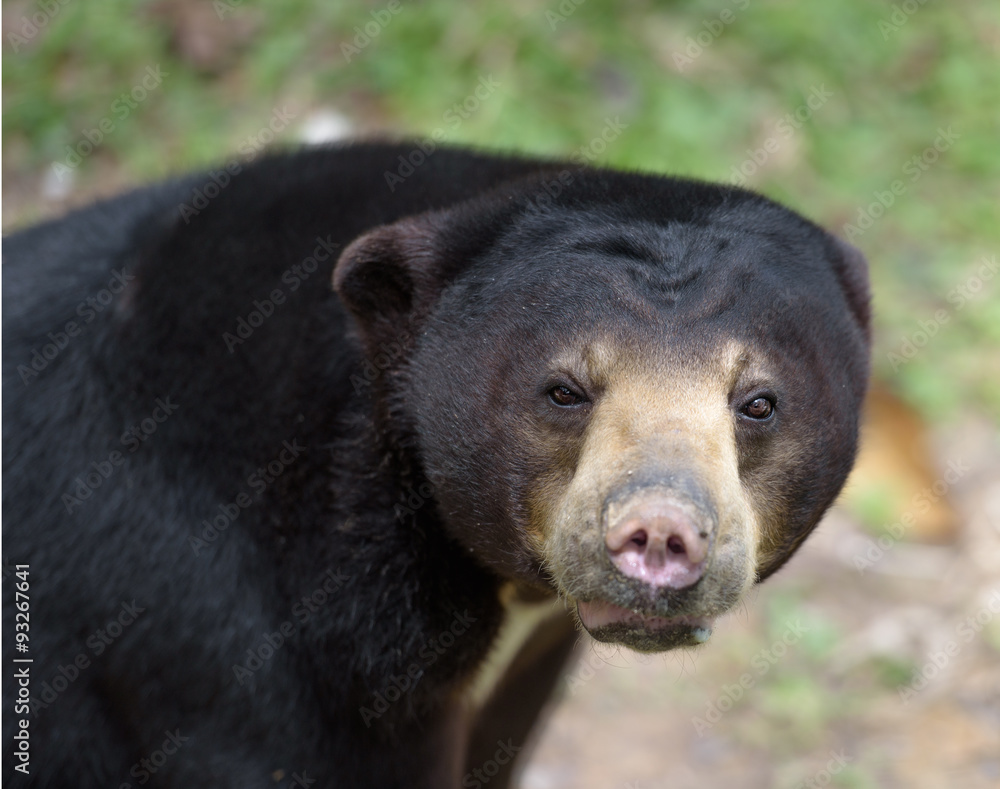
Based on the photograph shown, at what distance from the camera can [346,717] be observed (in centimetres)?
341

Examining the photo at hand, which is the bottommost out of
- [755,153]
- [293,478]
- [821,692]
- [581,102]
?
[821,692]

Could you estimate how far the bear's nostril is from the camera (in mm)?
2613

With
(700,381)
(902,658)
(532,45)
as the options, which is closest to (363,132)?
(532,45)

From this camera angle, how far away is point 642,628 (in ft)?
9.46

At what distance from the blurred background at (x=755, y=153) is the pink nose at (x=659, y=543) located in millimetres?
2842

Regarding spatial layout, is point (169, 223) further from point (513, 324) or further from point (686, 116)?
point (686, 116)

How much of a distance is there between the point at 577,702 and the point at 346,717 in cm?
237

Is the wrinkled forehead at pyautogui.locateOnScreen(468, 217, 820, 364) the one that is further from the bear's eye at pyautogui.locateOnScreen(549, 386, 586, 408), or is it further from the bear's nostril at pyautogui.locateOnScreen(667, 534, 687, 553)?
the bear's nostril at pyautogui.locateOnScreen(667, 534, 687, 553)

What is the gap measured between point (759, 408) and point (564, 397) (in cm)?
49

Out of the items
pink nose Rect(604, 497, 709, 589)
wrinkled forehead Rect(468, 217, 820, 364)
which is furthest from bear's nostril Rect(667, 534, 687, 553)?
wrinkled forehead Rect(468, 217, 820, 364)

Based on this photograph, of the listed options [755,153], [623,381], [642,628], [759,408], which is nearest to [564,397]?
[623,381]

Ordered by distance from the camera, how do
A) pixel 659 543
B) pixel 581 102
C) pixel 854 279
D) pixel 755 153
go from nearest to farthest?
1. pixel 659 543
2. pixel 854 279
3. pixel 581 102
4. pixel 755 153

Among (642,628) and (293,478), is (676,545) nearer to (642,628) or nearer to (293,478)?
(642,628)

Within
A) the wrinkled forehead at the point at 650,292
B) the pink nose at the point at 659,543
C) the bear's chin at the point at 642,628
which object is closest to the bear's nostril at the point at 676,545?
the pink nose at the point at 659,543
